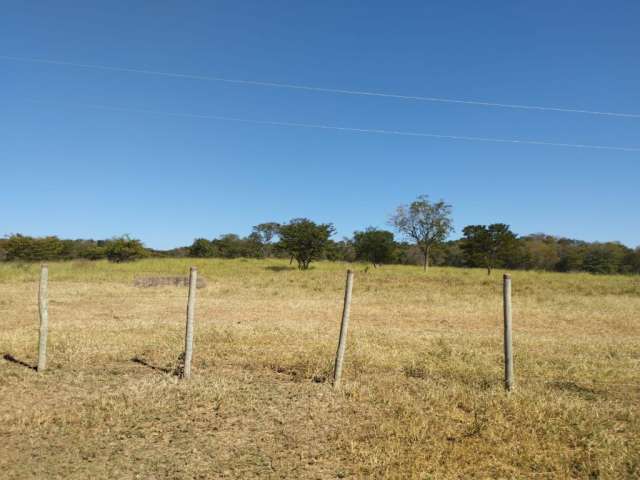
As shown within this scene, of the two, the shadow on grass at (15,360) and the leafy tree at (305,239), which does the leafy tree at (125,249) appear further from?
the shadow on grass at (15,360)

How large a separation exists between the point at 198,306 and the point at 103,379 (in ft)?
33.5

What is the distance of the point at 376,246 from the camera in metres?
58.1

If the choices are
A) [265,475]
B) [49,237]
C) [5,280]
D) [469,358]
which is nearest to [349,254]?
[49,237]

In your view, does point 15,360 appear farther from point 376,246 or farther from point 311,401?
point 376,246

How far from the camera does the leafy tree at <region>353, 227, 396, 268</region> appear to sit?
2285 inches

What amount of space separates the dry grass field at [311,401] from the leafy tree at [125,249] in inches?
1388

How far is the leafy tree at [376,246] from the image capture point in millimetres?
58044

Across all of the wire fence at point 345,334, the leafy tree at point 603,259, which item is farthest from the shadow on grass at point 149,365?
the leafy tree at point 603,259

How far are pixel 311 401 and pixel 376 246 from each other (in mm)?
52068

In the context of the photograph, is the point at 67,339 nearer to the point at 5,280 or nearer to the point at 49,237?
the point at 5,280

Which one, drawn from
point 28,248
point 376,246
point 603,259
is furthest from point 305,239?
point 603,259

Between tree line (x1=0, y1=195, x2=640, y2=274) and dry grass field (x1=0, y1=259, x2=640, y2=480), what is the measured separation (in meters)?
30.3

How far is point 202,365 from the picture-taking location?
8.48m

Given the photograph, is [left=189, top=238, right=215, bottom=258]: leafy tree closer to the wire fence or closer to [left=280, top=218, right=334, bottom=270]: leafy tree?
[left=280, top=218, right=334, bottom=270]: leafy tree
